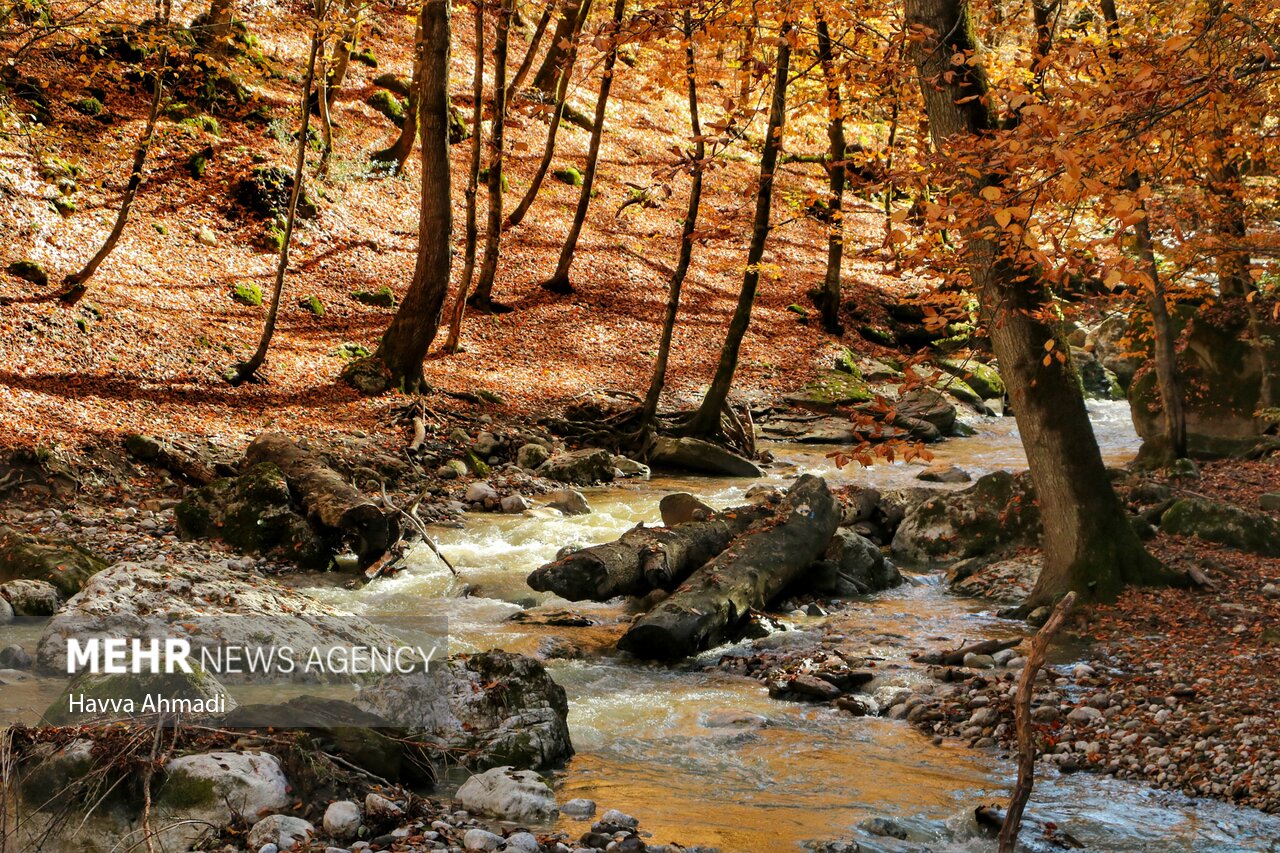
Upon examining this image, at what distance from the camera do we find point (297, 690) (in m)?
5.87

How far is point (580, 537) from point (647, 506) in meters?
1.69

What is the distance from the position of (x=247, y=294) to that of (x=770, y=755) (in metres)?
13.0

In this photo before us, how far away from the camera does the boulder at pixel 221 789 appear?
416 cm

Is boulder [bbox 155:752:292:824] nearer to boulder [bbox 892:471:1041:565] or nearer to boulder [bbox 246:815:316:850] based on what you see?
boulder [bbox 246:815:316:850]

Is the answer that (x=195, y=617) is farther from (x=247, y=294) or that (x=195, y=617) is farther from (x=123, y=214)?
(x=247, y=294)

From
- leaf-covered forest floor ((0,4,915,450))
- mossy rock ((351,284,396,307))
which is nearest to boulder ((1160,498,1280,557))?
leaf-covered forest floor ((0,4,915,450))

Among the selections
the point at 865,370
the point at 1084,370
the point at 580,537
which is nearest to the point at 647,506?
the point at 580,537

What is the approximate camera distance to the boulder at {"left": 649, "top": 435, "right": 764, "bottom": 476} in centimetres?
1526

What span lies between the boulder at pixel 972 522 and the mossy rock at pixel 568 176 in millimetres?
16664

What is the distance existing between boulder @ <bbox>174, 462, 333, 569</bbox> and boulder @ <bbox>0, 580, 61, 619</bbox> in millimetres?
2253

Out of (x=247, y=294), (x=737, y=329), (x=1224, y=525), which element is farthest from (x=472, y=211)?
(x=1224, y=525)

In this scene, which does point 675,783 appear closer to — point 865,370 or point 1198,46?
point 1198,46

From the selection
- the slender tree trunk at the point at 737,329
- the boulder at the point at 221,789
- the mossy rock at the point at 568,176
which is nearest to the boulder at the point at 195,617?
the boulder at the point at 221,789

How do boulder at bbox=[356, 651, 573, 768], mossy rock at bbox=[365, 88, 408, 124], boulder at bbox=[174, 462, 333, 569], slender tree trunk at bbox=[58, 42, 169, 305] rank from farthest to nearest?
mossy rock at bbox=[365, 88, 408, 124]
slender tree trunk at bbox=[58, 42, 169, 305]
boulder at bbox=[174, 462, 333, 569]
boulder at bbox=[356, 651, 573, 768]
